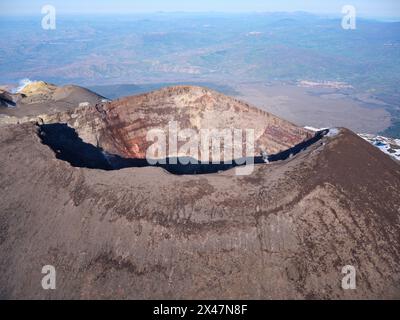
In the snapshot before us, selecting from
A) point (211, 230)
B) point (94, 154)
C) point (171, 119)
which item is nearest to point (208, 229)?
point (211, 230)

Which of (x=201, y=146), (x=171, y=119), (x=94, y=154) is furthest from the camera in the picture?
(x=171, y=119)

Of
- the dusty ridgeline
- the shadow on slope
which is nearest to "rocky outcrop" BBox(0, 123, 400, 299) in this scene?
the shadow on slope

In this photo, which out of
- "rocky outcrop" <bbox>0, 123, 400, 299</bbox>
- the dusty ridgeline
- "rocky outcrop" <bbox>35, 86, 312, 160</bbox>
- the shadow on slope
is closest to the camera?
"rocky outcrop" <bbox>0, 123, 400, 299</bbox>

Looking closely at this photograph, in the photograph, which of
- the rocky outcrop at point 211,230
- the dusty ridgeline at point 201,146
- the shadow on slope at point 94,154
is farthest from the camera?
the dusty ridgeline at point 201,146

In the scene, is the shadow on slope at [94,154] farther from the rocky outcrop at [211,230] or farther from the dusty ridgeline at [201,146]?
the rocky outcrop at [211,230]

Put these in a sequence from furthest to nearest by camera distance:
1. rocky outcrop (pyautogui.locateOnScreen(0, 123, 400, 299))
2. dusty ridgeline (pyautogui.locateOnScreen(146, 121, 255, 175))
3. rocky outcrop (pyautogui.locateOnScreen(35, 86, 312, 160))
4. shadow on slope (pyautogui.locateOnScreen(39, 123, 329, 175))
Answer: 1. dusty ridgeline (pyautogui.locateOnScreen(146, 121, 255, 175))
2. rocky outcrop (pyautogui.locateOnScreen(35, 86, 312, 160))
3. shadow on slope (pyautogui.locateOnScreen(39, 123, 329, 175))
4. rocky outcrop (pyautogui.locateOnScreen(0, 123, 400, 299))

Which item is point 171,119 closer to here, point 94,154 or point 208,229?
point 94,154

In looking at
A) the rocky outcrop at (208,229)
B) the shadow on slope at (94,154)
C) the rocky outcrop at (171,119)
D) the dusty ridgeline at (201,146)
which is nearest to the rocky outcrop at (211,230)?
the rocky outcrop at (208,229)

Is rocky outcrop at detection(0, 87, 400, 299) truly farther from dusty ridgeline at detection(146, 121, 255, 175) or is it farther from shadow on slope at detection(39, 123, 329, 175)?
dusty ridgeline at detection(146, 121, 255, 175)

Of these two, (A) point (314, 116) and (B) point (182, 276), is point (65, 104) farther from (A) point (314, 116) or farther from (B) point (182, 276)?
(A) point (314, 116)
